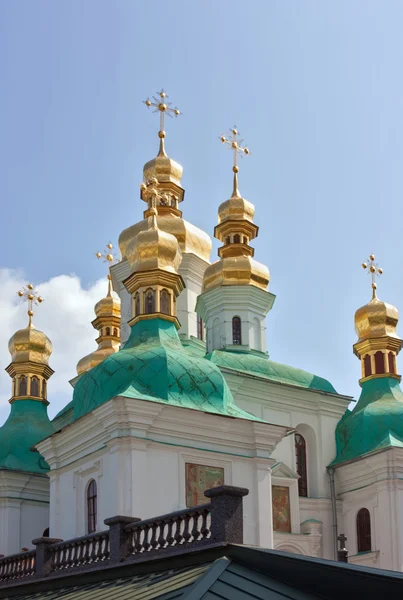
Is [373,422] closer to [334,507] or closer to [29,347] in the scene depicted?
[334,507]

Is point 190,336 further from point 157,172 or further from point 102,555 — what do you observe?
point 102,555

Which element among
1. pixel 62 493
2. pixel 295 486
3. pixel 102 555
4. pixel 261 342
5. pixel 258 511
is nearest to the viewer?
pixel 102 555

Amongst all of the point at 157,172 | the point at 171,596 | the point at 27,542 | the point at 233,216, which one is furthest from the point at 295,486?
the point at 171,596

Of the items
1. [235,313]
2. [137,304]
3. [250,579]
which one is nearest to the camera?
[250,579]

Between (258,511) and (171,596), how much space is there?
36.2 feet

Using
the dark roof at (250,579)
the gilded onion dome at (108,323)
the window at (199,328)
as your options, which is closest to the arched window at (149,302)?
the window at (199,328)

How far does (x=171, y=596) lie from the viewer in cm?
904

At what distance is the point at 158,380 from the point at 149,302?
2.88 m

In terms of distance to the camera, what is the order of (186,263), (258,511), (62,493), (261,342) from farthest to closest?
(186,263), (261,342), (62,493), (258,511)

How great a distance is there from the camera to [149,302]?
22.7 metres

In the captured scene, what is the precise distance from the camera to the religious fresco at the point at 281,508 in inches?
965

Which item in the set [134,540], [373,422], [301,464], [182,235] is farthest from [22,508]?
[134,540]

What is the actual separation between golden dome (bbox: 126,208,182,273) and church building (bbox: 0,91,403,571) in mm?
40

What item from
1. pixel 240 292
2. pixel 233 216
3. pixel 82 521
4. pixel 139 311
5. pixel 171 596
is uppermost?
pixel 233 216
